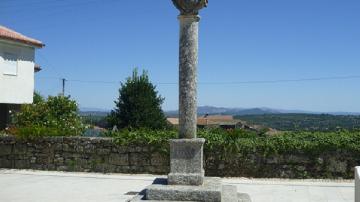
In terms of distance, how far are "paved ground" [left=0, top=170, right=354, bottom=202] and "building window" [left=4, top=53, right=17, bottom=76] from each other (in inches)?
489

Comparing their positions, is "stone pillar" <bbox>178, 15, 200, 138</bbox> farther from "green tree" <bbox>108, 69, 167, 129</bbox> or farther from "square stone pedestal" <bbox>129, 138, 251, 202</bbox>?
"green tree" <bbox>108, 69, 167, 129</bbox>

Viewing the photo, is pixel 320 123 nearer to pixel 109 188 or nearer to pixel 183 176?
pixel 109 188

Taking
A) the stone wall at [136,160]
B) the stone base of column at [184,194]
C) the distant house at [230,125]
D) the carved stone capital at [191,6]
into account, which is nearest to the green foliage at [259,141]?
the stone wall at [136,160]

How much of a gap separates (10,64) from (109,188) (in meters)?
16.5

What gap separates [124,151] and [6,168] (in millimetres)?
3889

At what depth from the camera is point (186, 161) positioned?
8.66 metres

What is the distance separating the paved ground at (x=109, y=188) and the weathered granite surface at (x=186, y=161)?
1.85 meters

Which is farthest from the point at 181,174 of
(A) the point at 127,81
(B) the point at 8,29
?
(B) the point at 8,29

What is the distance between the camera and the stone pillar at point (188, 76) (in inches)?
345

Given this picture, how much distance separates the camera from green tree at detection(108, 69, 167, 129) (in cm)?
2397

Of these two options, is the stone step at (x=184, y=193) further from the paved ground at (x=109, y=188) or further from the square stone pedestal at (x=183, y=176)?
A: the paved ground at (x=109, y=188)

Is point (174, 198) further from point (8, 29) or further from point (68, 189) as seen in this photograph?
point (8, 29)

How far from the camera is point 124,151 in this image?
1410 centimetres

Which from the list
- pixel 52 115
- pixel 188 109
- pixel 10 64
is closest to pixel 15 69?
pixel 10 64
